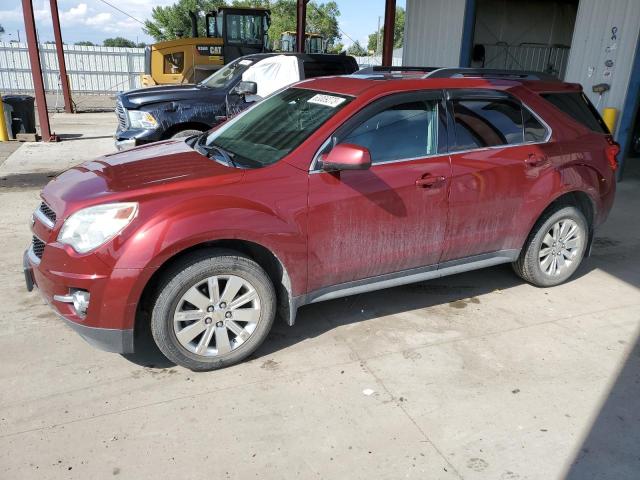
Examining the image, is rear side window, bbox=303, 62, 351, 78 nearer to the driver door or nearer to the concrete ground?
the driver door

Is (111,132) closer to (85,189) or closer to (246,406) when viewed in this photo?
(85,189)

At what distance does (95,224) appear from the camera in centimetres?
313

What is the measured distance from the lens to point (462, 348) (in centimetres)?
383

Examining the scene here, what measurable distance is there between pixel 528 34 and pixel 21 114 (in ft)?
46.3

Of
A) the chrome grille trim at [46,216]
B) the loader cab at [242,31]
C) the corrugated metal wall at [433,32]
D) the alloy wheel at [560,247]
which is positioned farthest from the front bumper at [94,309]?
the loader cab at [242,31]

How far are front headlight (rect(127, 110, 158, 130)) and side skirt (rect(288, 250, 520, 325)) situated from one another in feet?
16.7

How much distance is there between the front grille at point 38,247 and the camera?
3.41m

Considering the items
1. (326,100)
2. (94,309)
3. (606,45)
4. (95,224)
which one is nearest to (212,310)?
(94,309)

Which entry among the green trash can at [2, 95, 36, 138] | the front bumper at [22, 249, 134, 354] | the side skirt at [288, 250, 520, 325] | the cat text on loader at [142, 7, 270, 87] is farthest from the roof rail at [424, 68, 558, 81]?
the cat text on loader at [142, 7, 270, 87]

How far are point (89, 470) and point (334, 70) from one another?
8.11 m

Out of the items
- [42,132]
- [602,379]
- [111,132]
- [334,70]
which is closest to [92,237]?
[602,379]

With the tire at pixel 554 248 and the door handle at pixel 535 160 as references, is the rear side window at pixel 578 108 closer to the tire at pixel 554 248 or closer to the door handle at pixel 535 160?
the door handle at pixel 535 160

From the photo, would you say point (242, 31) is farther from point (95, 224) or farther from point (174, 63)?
point (95, 224)

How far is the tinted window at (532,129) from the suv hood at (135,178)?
2.39 m
